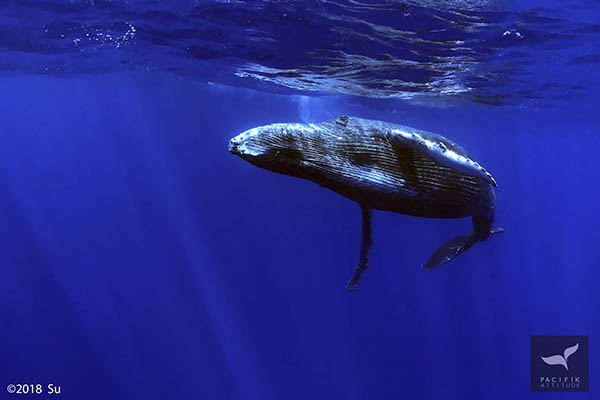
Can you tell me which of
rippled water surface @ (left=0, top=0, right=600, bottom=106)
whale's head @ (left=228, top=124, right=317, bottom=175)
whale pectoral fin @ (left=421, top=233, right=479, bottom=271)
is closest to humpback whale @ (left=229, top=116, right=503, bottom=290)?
whale's head @ (left=228, top=124, right=317, bottom=175)

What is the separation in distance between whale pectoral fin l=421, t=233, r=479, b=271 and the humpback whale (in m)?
0.83

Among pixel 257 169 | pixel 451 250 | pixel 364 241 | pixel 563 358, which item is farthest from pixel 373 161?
pixel 257 169

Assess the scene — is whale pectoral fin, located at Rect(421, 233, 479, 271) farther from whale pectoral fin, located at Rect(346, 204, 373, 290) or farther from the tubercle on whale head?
the tubercle on whale head

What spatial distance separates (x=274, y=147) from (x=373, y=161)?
2.22ft

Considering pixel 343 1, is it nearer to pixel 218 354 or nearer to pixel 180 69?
pixel 180 69

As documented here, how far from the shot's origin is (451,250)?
392cm

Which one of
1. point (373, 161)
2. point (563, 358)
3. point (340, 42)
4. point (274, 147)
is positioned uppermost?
point (340, 42)

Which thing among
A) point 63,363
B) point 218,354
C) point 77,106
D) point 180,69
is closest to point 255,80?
point 180,69

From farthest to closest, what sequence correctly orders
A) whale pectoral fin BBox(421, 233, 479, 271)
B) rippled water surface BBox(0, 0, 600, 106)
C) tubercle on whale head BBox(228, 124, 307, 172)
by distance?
1. rippled water surface BBox(0, 0, 600, 106)
2. whale pectoral fin BBox(421, 233, 479, 271)
3. tubercle on whale head BBox(228, 124, 307, 172)

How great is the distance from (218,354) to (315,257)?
18.8 m

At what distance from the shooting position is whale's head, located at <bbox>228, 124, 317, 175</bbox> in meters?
2.68

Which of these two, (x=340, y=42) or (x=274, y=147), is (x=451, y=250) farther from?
(x=340, y=42)

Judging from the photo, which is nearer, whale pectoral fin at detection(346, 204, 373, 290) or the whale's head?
the whale's head

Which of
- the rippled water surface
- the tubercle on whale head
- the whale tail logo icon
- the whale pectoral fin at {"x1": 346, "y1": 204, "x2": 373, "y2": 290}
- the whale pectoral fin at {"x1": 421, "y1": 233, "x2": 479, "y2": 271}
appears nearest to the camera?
the tubercle on whale head
